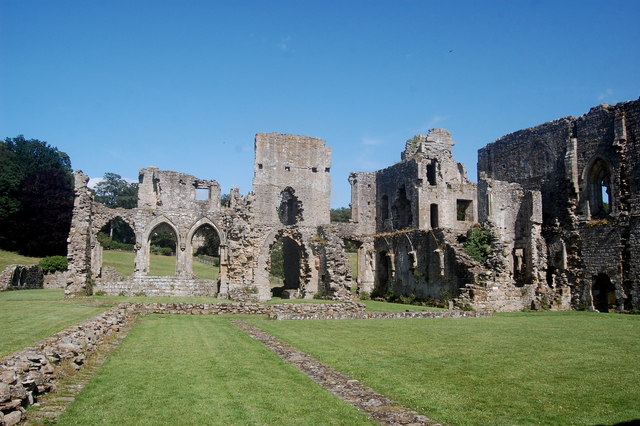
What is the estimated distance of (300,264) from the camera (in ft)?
111

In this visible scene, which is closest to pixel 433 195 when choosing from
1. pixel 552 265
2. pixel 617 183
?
pixel 552 265

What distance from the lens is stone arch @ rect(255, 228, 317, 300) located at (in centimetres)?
3259

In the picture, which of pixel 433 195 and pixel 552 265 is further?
pixel 433 195

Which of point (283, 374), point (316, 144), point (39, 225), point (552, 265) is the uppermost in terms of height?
point (316, 144)

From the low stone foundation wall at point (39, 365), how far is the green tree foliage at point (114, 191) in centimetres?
7311

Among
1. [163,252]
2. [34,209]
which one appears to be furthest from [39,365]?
[163,252]

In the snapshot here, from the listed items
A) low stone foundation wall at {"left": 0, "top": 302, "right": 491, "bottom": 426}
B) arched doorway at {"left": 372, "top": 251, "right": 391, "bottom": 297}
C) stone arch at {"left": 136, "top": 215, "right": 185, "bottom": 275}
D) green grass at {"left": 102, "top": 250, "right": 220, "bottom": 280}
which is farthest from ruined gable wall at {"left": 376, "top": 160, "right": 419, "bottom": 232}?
low stone foundation wall at {"left": 0, "top": 302, "right": 491, "bottom": 426}

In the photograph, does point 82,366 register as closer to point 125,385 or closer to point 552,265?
point 125,385

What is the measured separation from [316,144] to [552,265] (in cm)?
1625

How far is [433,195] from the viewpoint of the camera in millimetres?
35906

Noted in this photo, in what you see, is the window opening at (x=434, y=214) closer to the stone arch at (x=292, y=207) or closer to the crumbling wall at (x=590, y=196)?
the crumbling wall at (x=590, y=196)

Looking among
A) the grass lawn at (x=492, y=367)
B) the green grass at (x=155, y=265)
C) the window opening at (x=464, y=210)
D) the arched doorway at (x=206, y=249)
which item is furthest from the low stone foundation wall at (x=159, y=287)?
the arched doorway at (x=206, y=249)

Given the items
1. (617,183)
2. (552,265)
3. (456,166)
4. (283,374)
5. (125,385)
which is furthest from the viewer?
(456,166)

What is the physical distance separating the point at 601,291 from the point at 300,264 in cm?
1564
